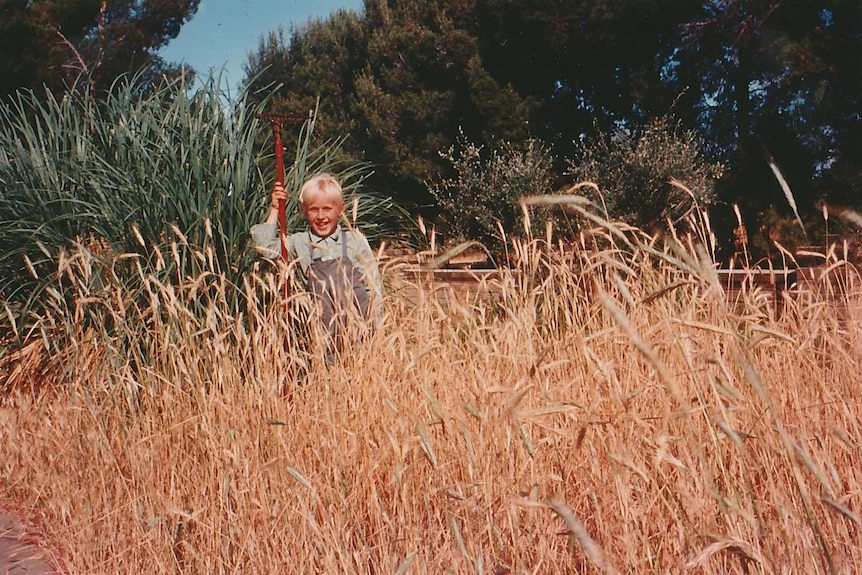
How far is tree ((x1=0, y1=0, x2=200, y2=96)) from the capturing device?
17656mm

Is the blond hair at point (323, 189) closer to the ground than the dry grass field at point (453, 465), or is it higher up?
higher up

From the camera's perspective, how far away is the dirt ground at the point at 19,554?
2727 mm

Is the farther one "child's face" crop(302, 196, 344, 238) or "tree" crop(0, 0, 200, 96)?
"tree" crop(0, 0, 200, 96)

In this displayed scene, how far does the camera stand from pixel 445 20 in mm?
15258

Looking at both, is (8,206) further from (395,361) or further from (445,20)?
(445,20)

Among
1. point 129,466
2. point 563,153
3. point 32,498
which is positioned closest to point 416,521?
point 129,466

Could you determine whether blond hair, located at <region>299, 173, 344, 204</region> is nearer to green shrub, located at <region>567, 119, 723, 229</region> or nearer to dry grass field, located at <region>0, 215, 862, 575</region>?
dry grass field, located at <region>0, 215, 862, 575</region>

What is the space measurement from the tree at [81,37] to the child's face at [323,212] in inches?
568

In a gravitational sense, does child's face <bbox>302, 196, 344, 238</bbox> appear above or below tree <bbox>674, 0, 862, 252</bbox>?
below

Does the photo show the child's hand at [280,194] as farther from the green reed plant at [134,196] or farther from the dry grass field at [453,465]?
the dry grass field at [453,465]

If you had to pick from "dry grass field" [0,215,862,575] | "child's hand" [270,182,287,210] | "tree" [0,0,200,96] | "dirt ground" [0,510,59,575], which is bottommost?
"dirt ground" [0,510,59,575]

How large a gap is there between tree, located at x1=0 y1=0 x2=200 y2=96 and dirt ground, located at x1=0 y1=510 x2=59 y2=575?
1532cm

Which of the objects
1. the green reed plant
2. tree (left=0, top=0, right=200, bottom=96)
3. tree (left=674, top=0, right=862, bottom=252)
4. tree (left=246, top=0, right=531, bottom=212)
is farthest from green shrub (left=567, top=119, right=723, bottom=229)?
tree (left=0, top=0, right=200, bottom=96)

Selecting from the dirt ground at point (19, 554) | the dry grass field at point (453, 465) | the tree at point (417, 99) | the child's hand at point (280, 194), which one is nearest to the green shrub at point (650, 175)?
the tree at point (417, 99)
